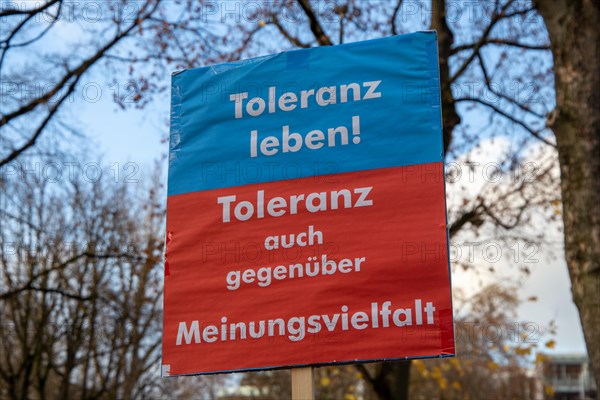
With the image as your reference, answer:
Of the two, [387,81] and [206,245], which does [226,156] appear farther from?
[387,81]

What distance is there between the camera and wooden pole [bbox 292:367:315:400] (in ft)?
15.5

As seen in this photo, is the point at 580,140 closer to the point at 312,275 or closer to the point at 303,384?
the point at 312,275

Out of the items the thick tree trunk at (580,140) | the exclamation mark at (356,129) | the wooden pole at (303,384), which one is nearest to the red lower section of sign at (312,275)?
the wooden pole at (303,384)

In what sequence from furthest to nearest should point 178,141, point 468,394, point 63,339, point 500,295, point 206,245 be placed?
point 468,394
point 500,295
point 63,339
point 178,141
point 206,245

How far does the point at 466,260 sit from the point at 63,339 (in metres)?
13.6

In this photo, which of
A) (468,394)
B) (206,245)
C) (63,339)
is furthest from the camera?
(468,394)

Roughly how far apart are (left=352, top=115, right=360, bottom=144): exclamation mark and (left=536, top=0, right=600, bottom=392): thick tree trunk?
152 inches

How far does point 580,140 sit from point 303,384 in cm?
519

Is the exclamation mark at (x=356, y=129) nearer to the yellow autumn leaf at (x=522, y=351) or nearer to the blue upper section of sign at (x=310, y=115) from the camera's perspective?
the blue upper section of sign at (x=310, y=115)

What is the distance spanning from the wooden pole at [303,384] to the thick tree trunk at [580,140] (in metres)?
3.94

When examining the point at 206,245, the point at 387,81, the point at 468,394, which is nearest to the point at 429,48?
the point at 387,81

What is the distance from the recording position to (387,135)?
5148mm

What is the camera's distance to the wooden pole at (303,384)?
4727 mm

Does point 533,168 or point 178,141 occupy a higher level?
point 533,168
